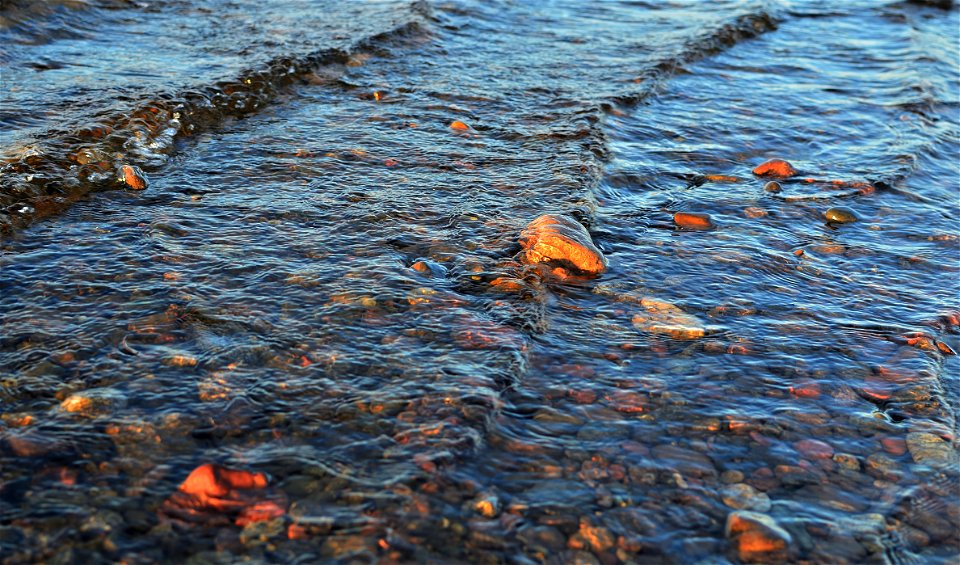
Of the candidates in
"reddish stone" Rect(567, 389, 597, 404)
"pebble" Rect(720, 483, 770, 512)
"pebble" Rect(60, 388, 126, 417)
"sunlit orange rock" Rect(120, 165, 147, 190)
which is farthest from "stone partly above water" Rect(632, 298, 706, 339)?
"sunlit orange rock" Rect(120, 165, 147, 190)

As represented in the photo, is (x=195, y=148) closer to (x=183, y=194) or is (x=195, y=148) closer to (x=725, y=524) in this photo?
(x=183, y=194)

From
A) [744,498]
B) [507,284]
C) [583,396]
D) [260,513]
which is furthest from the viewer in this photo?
[507,284]

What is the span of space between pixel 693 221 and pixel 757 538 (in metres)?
2.81

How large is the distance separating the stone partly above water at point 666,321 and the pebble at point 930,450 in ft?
3.31

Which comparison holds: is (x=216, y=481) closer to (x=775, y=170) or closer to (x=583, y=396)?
(x=583, y=396)

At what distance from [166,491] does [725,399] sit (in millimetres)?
2188

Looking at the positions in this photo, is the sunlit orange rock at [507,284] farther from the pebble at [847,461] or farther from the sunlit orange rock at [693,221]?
the pebble at [847,461]

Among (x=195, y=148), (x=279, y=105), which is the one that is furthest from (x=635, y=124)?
(x=195, y=148)

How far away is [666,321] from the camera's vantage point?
4.24 meters

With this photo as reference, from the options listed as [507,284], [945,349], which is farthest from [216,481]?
[945,349]

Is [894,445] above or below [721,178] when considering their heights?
below

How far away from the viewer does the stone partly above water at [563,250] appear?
182 inches

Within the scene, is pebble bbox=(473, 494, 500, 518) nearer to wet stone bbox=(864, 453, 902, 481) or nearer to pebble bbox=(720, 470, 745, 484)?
pebble bbox=(720, 470, 745, 484)

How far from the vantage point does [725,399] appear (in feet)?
12.0
